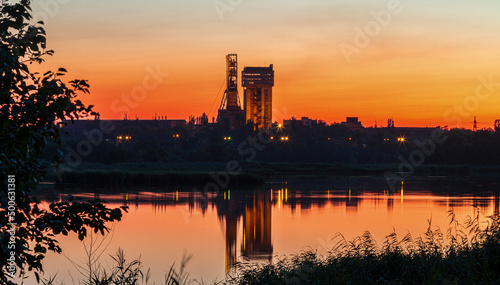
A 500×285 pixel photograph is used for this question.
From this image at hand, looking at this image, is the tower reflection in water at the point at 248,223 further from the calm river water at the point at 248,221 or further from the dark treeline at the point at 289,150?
the dark treeline at the point at 289,150

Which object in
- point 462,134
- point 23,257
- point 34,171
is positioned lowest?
point 23,257

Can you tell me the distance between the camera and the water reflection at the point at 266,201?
1280 inches

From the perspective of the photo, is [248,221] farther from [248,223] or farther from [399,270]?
[399,270]

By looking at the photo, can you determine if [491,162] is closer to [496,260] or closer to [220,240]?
[220,240]

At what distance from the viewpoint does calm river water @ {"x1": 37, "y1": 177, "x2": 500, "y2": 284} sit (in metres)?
23.5

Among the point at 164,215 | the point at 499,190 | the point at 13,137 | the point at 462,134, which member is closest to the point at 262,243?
the point at 164,215

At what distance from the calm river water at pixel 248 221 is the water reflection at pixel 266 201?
69 mm

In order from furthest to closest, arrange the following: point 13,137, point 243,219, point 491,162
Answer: point 491,162 → point 243,219 → point 13,137

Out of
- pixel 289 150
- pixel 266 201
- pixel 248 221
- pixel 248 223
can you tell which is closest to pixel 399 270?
pixel 248 223

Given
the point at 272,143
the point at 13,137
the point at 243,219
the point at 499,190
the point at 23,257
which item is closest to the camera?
the point at 13,137

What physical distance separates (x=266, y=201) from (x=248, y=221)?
482 inches

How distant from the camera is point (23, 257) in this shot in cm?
730

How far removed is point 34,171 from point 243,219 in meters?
30.3

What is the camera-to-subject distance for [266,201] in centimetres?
4838
